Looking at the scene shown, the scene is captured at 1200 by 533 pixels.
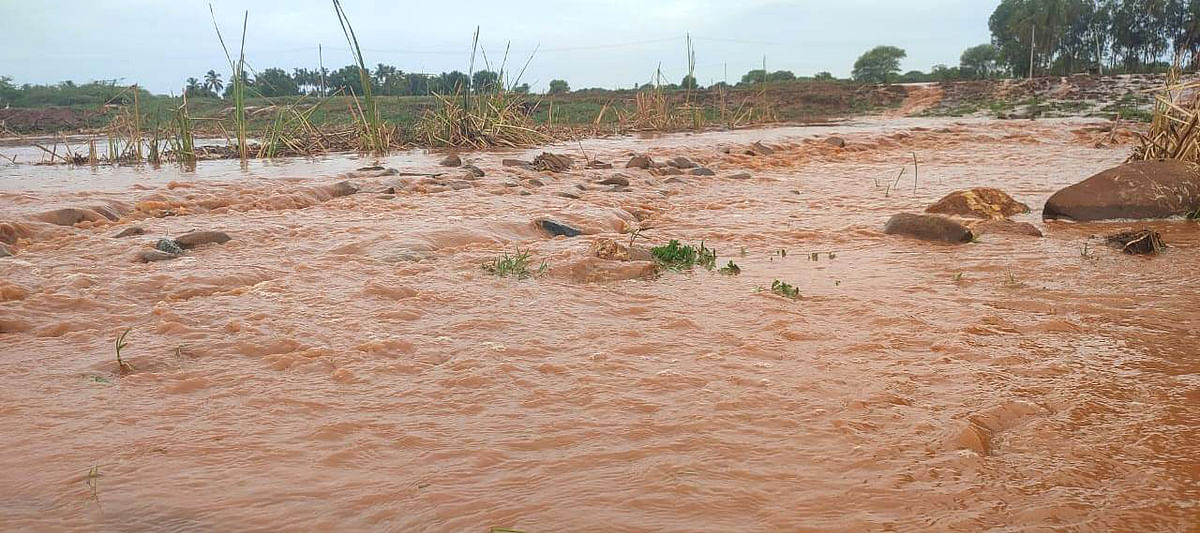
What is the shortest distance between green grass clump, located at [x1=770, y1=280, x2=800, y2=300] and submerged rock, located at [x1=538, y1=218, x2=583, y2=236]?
1.56m

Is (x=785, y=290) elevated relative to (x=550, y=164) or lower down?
lower down

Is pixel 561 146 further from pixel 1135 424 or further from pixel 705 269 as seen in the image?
pixel 1135 424

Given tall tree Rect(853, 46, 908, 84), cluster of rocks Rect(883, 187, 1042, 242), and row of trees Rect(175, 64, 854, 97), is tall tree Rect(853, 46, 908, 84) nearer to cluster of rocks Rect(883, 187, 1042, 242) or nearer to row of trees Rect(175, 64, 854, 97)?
row of trees Rect(175, 64, 854, 97)

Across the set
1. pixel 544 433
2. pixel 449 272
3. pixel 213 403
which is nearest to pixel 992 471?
pixel 544 433

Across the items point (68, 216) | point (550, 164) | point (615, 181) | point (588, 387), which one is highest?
point (550, 164)

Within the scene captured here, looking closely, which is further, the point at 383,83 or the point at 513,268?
the point at 383,83

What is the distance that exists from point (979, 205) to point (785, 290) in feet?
8.69

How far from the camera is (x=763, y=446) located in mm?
1578

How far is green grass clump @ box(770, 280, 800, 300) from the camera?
2.81m

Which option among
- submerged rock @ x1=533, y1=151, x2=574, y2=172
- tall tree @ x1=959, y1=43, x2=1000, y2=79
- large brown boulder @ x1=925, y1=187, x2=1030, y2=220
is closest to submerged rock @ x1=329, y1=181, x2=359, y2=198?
submerged rock @ x1=533, y1=151, x2=574, y2=172

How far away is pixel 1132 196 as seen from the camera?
476 centimetres

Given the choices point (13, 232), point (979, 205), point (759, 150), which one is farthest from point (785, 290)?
point (759, 150)

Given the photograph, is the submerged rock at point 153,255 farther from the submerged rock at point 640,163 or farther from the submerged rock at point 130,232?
the submerged rock at point 640,163

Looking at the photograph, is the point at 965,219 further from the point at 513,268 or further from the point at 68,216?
the point at 68,216
